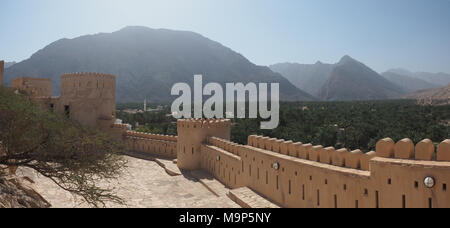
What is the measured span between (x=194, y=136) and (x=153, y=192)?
13.4ft

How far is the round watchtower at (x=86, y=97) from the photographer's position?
62.8ft

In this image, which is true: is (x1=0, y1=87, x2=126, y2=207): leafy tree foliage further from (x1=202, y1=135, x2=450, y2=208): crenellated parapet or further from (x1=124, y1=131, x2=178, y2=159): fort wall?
(x1=124, y1=131, x2=178, y2=159): fort wall

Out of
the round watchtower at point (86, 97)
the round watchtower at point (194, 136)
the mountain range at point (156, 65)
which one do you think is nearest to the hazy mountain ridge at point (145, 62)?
the mountain range at point (156, 65)

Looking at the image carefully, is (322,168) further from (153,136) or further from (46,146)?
(153,136)

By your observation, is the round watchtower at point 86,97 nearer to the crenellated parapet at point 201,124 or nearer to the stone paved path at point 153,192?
the stone paved path at point 153,192

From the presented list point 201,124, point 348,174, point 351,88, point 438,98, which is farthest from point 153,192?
point 351,88

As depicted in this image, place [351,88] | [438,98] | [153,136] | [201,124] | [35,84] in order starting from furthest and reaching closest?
1. [351,88]
2. [438,98]
3. [35,84]
4. [153,136]
5. [201,124]

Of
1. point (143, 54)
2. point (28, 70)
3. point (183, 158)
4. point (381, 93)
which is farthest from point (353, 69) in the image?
point (183, 158)

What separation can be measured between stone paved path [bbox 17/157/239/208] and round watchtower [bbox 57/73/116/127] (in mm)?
6869

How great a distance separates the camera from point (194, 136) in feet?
48.6

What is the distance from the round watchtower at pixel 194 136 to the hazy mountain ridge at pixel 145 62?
88500 millimetres

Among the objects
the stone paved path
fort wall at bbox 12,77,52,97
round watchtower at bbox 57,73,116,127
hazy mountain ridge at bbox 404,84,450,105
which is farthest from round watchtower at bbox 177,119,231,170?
hazy mountain ridge at bbox 404,84,450,105
